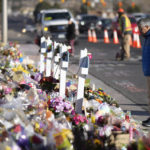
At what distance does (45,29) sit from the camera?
960 inches

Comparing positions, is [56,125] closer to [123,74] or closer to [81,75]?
[81,75]

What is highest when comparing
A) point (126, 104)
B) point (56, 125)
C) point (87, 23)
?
point (87, 23)

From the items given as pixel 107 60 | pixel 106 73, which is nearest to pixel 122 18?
pixel 107 60

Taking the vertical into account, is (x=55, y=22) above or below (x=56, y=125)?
above

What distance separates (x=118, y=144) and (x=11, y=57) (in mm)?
6809

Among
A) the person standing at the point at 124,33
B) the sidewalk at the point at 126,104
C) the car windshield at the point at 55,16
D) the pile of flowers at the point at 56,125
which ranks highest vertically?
the car windshield at the point at 55,16

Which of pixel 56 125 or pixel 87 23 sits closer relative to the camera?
pixel 56 125

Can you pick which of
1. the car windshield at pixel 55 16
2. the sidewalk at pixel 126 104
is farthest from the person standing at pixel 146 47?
the car windshield at pixel 55 16

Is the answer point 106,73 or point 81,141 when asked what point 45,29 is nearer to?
point 106,73

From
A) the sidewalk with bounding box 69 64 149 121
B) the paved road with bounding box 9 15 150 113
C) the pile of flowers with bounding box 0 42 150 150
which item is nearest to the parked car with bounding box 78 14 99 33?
the paved road with bounding box 9 15 150 113

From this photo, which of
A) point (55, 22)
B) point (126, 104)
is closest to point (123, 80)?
point (126, 104)

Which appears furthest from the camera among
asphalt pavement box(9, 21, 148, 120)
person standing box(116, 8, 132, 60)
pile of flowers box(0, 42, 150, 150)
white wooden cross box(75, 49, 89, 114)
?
person standing box(116, 8, 132, 60)

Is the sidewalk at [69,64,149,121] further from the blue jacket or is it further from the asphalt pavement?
the blue jacket

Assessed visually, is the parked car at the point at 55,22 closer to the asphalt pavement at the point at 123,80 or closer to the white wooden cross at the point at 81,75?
the asphalt pavement at the point at 123,80
